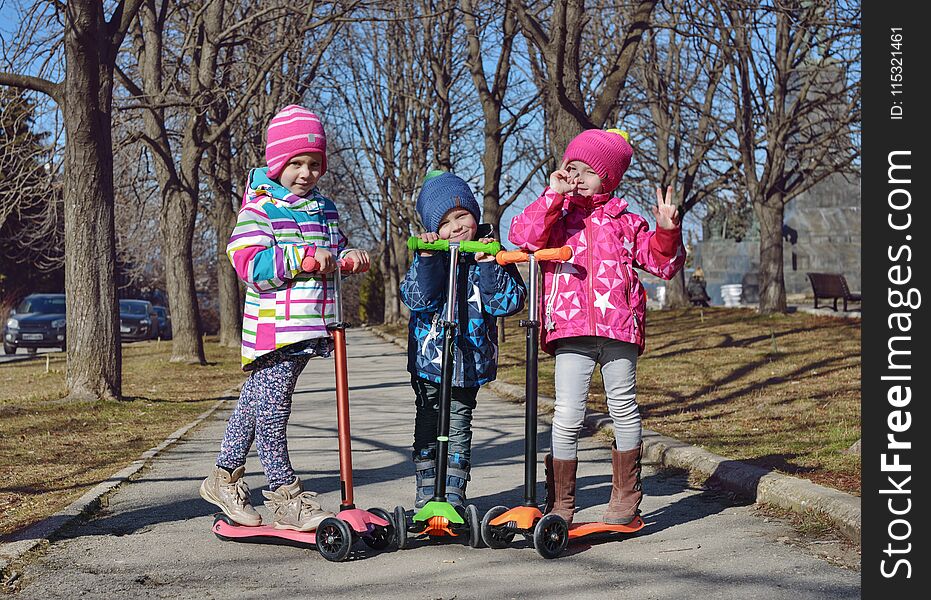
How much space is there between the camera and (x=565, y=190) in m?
4.98

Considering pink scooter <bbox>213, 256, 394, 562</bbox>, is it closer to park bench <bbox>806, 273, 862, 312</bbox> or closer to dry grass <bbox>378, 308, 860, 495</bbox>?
dry grass <bbox>378, 308, 860, 495</bbox>

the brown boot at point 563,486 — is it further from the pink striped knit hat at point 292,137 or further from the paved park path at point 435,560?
the pink striped knit hat at point 292,137

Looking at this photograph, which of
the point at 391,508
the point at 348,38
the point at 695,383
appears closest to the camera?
the point at 391,508

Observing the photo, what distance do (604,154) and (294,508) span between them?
7.25ft

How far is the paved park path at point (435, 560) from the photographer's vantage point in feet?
13.7

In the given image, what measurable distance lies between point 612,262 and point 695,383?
7236 millimetres

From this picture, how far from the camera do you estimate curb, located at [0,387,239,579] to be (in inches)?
186

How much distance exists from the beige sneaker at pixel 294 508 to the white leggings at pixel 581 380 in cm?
116

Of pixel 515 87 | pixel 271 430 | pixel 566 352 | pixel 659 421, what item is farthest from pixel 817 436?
pixel 515 87

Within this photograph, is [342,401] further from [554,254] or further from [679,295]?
[679,295]

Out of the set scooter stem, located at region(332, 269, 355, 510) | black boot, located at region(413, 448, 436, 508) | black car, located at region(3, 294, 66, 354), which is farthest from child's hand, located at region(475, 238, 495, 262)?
black car, located at region(3, 294, 66, 354)

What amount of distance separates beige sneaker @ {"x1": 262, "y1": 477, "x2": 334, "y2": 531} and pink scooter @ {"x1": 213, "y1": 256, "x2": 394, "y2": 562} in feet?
0.17

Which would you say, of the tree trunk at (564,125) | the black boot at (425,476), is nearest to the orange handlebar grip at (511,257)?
the black boot at (425,476)

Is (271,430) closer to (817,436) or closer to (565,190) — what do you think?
(565,190)
